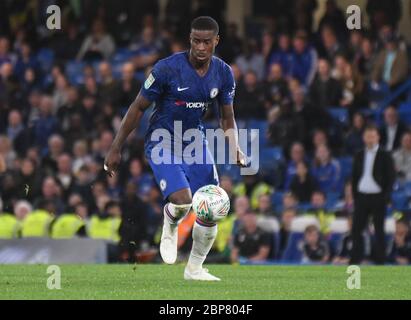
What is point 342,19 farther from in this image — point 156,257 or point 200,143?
point 200,143

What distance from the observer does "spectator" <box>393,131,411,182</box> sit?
65.1 ft

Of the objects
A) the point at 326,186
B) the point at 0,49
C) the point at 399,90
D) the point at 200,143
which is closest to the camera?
the point at 200,143

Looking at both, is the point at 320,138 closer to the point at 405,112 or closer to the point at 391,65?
the point at 391,65

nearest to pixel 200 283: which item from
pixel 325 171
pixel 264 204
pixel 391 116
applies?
pixel 264 204

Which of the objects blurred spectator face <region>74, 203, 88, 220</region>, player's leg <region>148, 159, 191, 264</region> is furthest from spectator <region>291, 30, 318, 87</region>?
player's leg <region>148, 159, 191, 264</region>

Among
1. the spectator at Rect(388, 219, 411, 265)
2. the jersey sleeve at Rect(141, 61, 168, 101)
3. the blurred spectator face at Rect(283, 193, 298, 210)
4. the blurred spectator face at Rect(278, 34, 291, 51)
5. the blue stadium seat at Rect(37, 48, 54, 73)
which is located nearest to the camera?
the jersey sleeve at Rect(141, 61, 168, 101)

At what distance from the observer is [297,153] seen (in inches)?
796

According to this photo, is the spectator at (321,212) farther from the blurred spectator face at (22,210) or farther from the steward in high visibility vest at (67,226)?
the blurred spectator face at (22,210)

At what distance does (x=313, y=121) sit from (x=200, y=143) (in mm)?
8688

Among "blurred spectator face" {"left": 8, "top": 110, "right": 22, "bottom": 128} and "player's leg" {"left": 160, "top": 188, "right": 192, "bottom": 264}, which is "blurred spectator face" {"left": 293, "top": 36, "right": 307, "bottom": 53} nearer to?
"blurred spectator face" {"left": 8, "top": 110, "right": 22, "bottom": 128}

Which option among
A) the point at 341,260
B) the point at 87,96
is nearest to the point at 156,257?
the point at 341,260

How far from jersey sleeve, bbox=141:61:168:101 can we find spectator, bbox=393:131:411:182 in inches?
332

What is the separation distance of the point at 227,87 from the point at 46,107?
36.4 feet

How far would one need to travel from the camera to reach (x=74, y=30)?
25.3 meters
